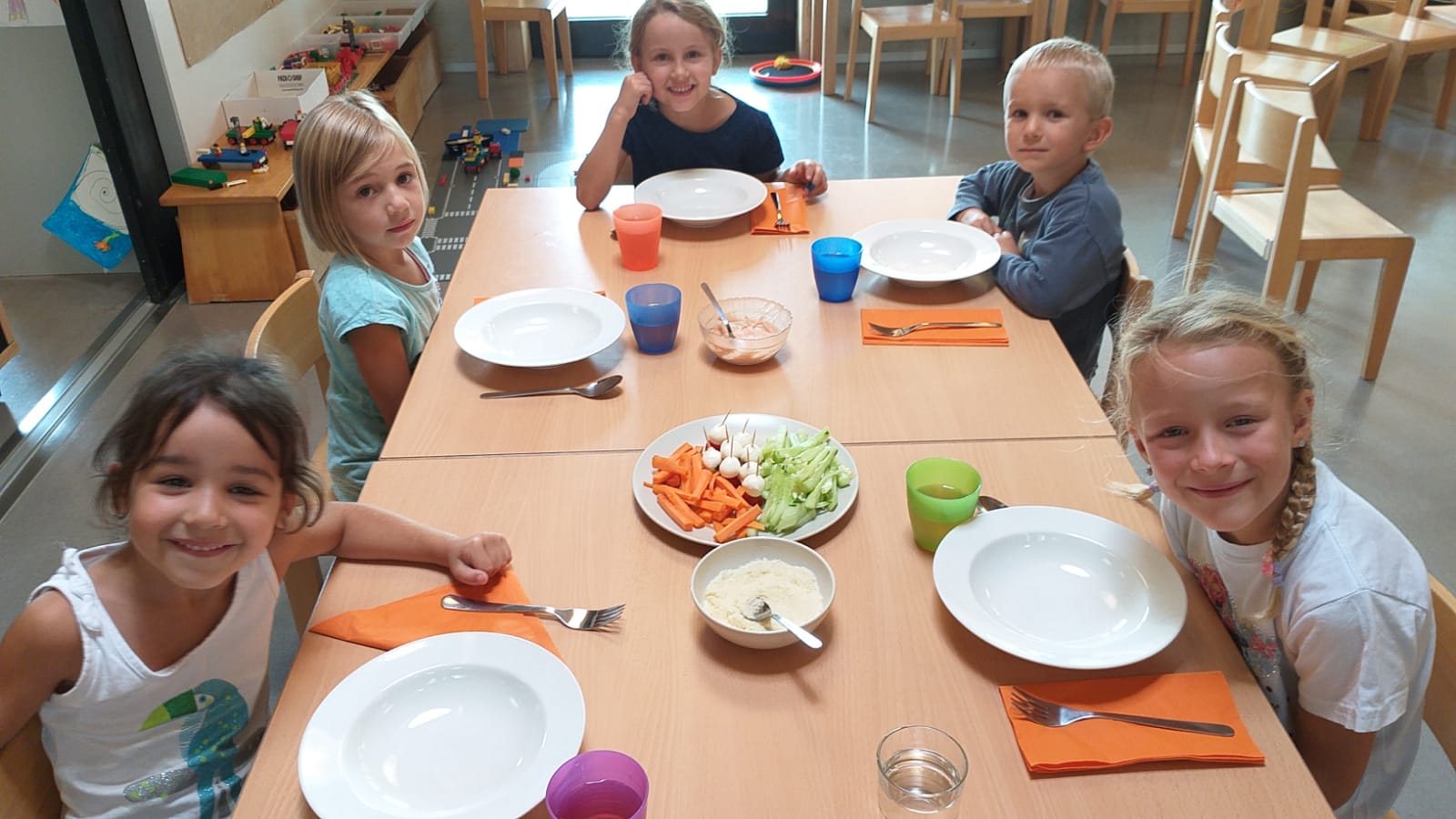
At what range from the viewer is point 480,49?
5.48 m

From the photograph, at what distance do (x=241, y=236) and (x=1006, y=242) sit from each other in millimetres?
2648

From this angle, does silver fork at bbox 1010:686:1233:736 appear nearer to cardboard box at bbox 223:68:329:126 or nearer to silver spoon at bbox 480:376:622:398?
silver spoon at bbox 480:376:622:398

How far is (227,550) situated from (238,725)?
29 centimetres

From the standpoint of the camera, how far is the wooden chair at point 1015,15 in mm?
5188

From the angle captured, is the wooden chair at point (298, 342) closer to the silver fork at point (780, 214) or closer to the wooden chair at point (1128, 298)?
the silver fork at point (780, 214)

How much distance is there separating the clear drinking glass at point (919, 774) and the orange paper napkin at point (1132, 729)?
0.08 m

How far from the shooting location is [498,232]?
220cm

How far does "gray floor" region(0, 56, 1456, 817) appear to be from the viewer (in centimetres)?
253

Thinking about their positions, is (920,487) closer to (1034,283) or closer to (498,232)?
(1034,283)

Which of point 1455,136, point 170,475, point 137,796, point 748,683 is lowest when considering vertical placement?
point 1455,136

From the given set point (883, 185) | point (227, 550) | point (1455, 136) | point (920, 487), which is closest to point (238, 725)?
point (227, 550)

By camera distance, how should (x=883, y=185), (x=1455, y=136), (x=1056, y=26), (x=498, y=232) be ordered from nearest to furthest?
1. (x=498, y=232)
2. (x=883, y=185)
3. (x=1455, y=136)
4. (x=1056, y=26)

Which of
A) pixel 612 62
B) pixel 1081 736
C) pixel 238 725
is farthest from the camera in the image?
pixel 612 62

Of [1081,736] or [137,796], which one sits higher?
[1081,736]
